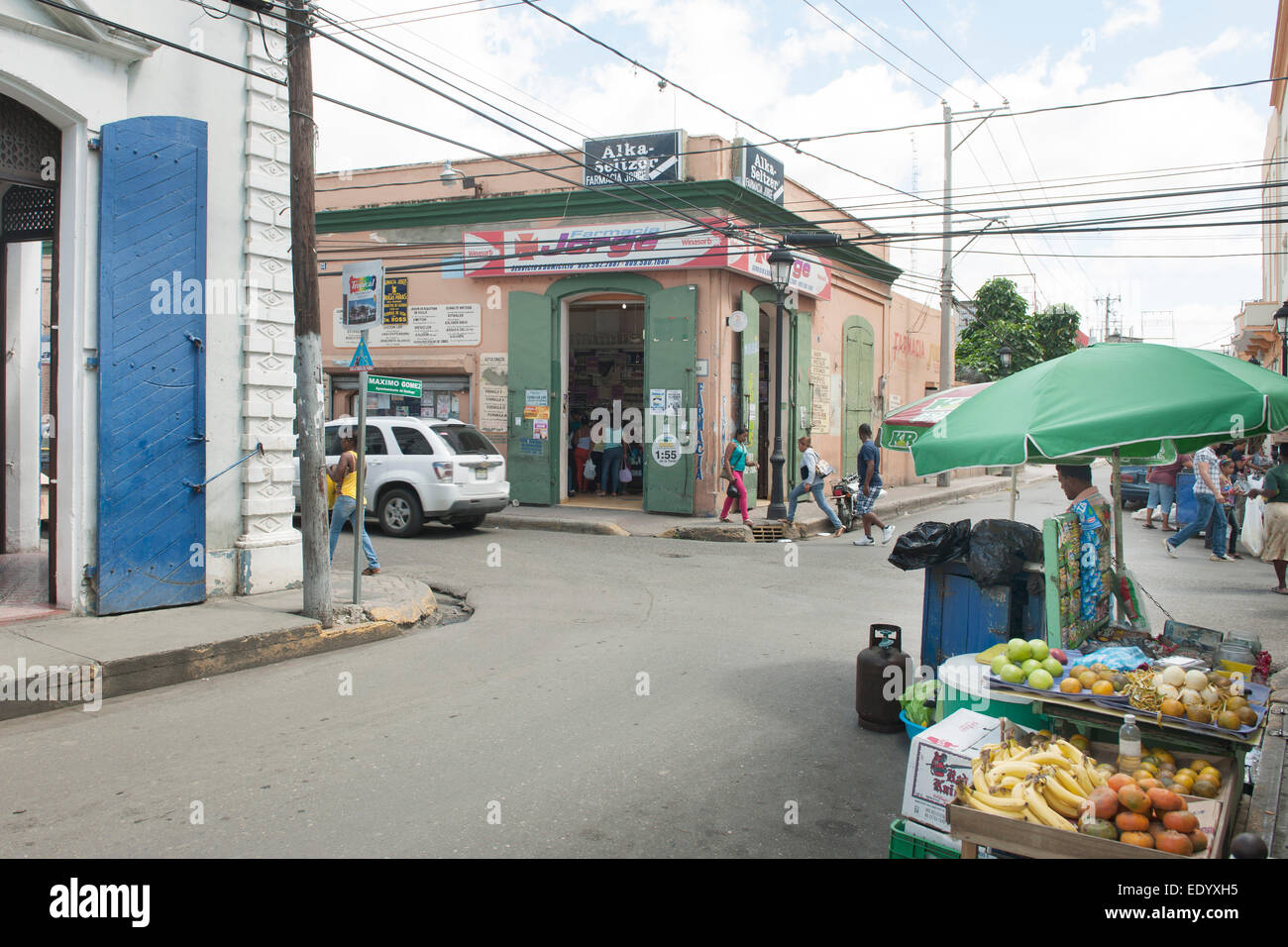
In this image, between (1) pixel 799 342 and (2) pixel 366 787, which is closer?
(2) pixel 366 787

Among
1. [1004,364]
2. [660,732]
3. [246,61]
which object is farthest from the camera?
[1004,364]

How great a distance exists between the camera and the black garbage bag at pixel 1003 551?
19.0 ft

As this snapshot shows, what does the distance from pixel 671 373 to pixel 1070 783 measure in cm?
1483

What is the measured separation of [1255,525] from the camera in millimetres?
11438

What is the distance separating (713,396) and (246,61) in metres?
10.5

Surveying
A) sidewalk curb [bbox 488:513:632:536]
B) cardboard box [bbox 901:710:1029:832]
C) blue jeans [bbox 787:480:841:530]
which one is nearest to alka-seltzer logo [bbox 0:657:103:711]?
cardboard box [bbox 901:710:1029:832]

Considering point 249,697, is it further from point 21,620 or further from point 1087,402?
point 1087,402

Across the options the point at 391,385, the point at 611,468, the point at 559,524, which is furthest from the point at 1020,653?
the point at 611,468

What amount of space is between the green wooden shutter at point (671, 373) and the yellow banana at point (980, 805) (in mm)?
14354

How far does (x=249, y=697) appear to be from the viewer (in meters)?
6.57

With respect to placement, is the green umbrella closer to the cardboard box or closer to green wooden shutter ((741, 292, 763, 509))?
the cardboard box

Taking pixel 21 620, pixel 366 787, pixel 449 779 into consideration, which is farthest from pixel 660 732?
pixel 21 620

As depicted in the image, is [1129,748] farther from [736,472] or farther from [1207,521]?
[1207,521]
